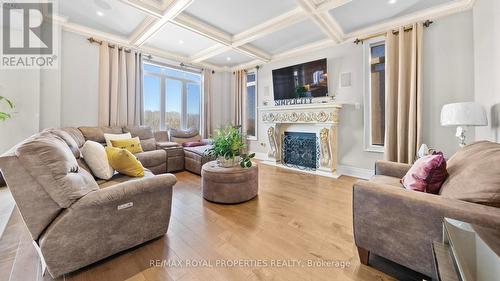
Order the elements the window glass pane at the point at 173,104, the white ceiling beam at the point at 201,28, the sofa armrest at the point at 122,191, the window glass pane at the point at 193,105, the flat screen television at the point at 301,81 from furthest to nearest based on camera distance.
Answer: the window glass pane at the point at 193,105 < the window glass pane at the point at 173,104 < the flat screen television at the point at 301,81 < the white ceiling beam at the point at 201,28 < the sofa armrest at the point at 122,191

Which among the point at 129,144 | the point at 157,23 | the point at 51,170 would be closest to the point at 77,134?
the point at 129,144

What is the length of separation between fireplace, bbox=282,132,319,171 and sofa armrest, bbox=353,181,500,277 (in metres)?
2.81

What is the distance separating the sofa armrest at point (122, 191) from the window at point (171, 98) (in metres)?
3.68

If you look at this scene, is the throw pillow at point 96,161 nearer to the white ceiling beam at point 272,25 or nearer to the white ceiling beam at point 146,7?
the white ceiling beam at point 146,7

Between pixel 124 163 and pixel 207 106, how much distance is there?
12.4 ft

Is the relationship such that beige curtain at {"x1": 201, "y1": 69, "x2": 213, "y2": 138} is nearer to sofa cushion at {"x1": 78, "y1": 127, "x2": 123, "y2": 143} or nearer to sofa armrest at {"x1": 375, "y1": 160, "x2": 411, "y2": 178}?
sofa cushion at {"x1": 78, "y1": 127, "x2": 123, "y2": 143}

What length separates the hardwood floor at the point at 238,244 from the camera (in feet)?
4.29

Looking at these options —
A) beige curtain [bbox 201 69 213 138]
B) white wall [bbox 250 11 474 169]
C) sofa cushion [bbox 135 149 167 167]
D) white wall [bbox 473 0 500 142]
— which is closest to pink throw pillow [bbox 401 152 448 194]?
white wall [bbox 473 0 500 142]

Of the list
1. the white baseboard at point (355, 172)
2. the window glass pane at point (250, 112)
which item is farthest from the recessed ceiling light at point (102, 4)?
the white baseboard at point (355, 172)

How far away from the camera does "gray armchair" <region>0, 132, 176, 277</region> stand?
1110mm

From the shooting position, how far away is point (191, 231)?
1830 mm

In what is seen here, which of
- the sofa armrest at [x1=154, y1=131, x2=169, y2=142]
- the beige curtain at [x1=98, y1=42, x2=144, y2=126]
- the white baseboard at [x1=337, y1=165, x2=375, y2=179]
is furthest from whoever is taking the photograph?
the sofa armrest at [x1=154, y1=131, x2=169, y2=142]

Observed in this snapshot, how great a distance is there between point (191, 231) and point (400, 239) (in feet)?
5.44

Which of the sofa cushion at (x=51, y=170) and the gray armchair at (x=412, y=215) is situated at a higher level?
the sofa cushion at (x=51, y=170)
